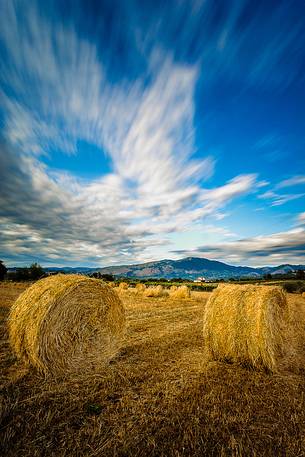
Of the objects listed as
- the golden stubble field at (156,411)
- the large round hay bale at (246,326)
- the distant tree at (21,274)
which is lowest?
the golden stubble field at (156,411)

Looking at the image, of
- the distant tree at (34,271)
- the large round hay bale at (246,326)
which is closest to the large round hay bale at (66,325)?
the large round hay bale at (246,326)

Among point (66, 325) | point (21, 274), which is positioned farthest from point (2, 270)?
point (66, 325)

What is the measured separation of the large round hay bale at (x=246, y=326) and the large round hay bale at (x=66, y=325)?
2.38 meters

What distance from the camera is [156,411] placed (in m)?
3.98

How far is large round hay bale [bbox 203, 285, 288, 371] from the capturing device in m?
6.16

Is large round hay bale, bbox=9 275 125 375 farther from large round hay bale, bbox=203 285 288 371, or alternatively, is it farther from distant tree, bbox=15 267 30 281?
distant tree, bbox=15 267 30 281

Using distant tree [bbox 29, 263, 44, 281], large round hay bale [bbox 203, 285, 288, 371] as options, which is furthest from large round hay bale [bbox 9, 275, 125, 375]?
distant tree [bbox 29, 263, 44, 281]

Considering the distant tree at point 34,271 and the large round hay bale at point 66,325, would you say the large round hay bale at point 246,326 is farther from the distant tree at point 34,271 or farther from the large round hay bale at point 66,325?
the distant tree at point 34,271

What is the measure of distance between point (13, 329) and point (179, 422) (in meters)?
3.81

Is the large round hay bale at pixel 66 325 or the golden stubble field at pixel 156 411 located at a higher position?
the large round hay bale at pixel 66 325

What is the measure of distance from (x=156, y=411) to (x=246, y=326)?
3.24 m

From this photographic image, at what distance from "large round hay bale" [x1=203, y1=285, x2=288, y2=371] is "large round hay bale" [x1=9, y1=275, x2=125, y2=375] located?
238 cm

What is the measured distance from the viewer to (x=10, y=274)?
46000 millimetres

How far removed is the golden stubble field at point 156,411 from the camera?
3.21 meters
